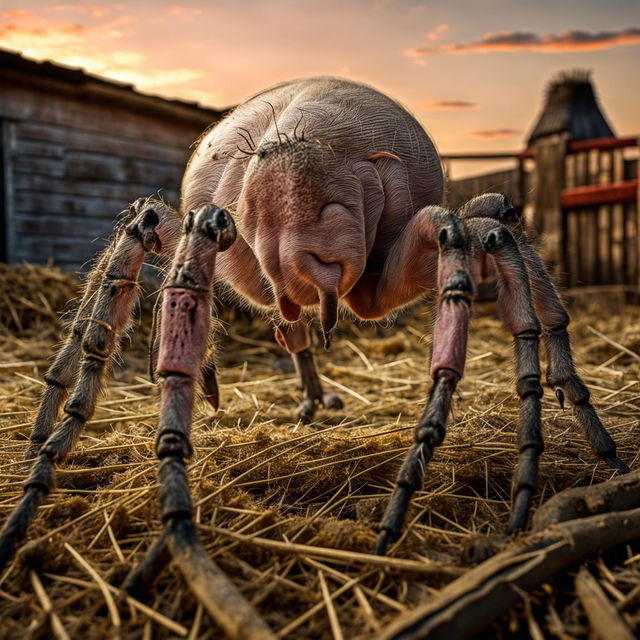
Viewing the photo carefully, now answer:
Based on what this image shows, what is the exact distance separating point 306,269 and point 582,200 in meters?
7.89

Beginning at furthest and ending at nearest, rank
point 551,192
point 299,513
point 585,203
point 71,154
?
point 551,192, point 585,203, point 71,154, point 299,513

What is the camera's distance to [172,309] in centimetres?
179

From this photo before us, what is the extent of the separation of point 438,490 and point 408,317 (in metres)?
6.01

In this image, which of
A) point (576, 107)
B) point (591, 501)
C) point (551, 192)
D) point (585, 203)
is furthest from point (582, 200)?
point (576, 107)

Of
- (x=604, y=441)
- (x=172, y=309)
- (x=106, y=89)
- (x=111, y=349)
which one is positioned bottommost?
(x=604, y=441)

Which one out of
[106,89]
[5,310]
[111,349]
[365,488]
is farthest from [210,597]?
[106,89]

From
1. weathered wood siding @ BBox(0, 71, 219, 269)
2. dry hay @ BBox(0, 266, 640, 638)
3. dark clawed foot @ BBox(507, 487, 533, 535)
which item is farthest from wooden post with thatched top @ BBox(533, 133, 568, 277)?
dark clawed foot @ BBox(507, 487, 533, 535)

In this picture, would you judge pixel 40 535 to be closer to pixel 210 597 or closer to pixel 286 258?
pixel 210 597

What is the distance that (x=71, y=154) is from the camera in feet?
27.2

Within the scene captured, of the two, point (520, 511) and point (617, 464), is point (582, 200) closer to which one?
point (617, 464)

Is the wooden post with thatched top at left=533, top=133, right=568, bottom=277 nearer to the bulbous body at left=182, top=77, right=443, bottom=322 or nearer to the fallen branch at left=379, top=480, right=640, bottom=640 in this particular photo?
the bulbous body at left=182, top=77, right=443, bottom=322

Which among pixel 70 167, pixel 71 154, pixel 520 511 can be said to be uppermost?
pixel 71 154

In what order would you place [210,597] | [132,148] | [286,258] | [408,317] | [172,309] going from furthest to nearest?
[132,148] < [408,317] < [286,258] < [172,309] < [210,597]

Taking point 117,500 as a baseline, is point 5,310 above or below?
above
